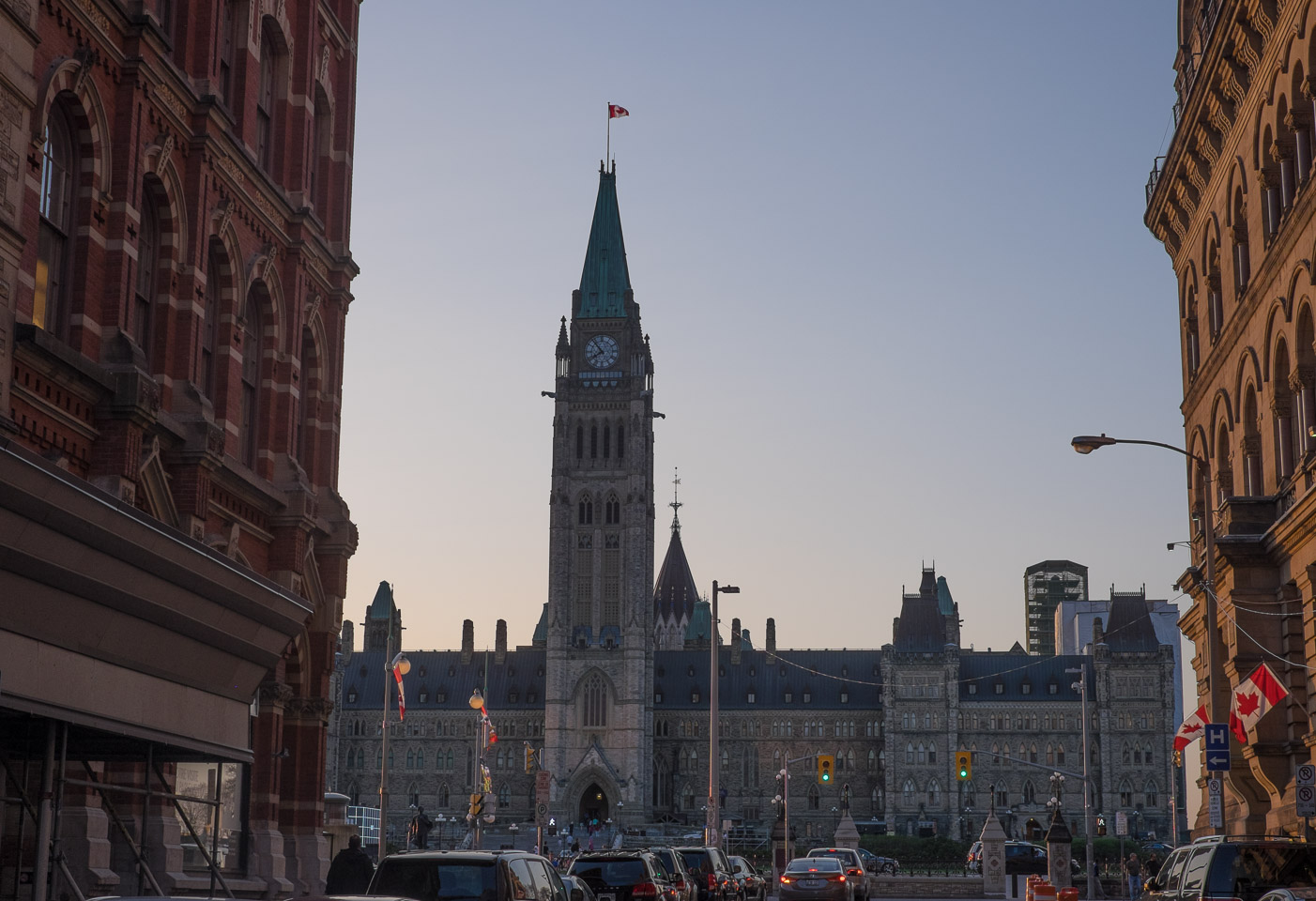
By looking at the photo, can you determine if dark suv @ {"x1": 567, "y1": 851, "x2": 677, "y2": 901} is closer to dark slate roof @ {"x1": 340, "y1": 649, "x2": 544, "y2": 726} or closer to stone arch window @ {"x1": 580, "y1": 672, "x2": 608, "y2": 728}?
stone arch window @ {"x1": 580, "y1": 672, "x2": 608, "y2": 728}

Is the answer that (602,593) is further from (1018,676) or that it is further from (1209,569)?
(1209,569)

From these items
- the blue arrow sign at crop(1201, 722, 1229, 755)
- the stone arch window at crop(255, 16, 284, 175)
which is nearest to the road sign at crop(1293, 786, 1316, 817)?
the blue arrow sign at crop(1201, 722, 1229, 755)

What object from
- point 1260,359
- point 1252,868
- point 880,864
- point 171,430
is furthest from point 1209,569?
point 880,864

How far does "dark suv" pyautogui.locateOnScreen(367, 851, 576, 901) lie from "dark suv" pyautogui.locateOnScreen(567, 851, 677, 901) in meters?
8.58

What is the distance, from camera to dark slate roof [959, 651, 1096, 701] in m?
168

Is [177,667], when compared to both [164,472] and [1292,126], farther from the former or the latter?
[1292,126]

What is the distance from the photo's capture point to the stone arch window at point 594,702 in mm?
163125

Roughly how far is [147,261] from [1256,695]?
20.4m

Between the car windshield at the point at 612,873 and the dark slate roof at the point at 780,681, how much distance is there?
472 ft

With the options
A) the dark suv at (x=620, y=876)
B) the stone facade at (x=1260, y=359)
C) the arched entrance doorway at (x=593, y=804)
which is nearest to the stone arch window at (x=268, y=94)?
the dark suv at (x=620, y=876)

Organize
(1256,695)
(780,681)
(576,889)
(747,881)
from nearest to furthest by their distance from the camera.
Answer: (576,889)
(1256,695)
(747,881)
(780,681)

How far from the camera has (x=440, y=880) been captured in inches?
763

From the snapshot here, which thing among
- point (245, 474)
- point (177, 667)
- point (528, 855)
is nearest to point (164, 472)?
point (245, 474)

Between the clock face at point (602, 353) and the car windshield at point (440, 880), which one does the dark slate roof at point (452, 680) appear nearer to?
the clock face at point (602, 353)
